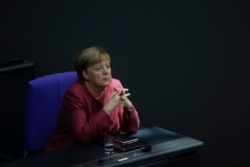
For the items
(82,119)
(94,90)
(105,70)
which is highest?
(105,70)

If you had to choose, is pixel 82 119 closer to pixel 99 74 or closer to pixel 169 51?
pixel 99 74

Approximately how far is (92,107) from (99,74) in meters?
0.18

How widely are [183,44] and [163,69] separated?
229mm

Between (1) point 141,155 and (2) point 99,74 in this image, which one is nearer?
(1) point 141,155

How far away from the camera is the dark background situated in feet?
14.6

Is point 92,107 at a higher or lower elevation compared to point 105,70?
lower

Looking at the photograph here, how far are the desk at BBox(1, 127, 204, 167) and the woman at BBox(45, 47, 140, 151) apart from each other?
87 millimetres

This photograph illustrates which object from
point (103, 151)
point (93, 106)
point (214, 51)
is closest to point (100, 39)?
point (214, 51)

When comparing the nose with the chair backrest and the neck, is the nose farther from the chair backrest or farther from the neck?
the chair backrest

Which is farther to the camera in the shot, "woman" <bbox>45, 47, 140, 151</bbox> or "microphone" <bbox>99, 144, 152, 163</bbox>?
"woman" <bbox>45, 47, 140, 151</bbox>

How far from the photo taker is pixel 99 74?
3617 millimetres

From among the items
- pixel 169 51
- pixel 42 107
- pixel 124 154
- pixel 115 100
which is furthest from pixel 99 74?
pixel 169 51

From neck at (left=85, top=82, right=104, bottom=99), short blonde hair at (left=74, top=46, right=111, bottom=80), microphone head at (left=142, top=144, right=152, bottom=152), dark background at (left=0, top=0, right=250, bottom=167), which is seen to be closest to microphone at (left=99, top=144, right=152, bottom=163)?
microphone head at (left=142, top=144, right=152, bottom=152)

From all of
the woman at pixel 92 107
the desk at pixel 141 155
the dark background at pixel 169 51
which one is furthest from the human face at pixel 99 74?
the dark background at pixel 169 51
